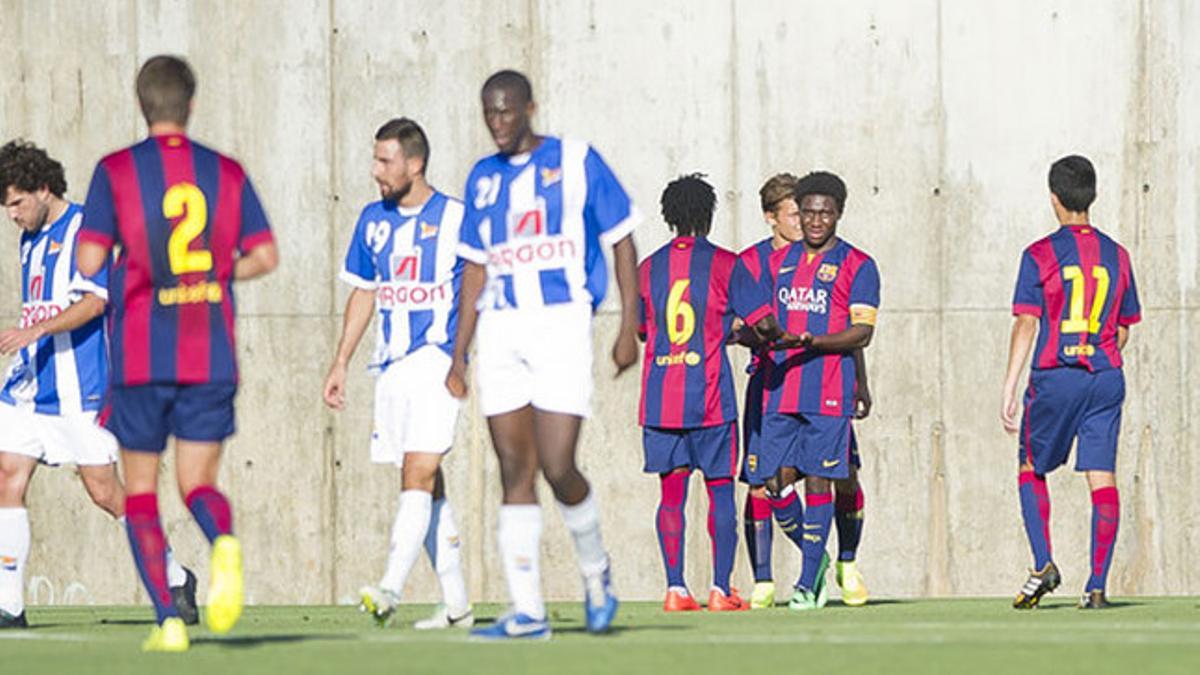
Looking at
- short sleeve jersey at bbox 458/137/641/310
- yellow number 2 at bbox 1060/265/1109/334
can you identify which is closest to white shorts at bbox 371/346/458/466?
short sleeve jersey at bbox 458/137/641/310

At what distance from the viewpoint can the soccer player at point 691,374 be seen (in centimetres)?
1200

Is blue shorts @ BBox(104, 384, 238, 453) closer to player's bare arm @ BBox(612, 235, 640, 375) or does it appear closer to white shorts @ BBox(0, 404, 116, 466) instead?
player's bare arm @ BBox(612, 235, 640, 375)

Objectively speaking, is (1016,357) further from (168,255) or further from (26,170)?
(168,255)

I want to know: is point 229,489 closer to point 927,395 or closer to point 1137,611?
point 927,395

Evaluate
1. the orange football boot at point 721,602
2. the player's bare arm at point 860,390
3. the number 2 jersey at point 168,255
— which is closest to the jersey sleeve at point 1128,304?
the player's bare arm at point 860,390

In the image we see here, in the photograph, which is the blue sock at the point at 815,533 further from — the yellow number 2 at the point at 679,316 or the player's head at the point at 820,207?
the player's head at the point at 820,207

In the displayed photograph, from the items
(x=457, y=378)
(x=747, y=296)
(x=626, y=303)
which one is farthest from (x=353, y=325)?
(x=626, y=303)

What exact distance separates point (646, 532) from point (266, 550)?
2.17 metres

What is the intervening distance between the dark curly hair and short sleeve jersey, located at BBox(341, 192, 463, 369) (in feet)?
4.75

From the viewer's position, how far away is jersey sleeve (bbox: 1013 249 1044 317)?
11.6 metres

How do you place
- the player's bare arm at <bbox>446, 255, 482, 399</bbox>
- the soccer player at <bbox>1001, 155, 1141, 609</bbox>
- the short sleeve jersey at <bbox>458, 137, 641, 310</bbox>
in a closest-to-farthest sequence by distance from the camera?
the short sleeve jersey at <bbox>458, 137, 641, 310</bbox>, the player's bare arm at <bbox>446, 255, 482, 399</bbox>, the soccer player at <bbox>1001, 155, 1141, 609</bbox>

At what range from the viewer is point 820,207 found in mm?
12234

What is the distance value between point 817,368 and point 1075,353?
128 centimetres

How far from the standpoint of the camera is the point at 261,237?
8102mm
